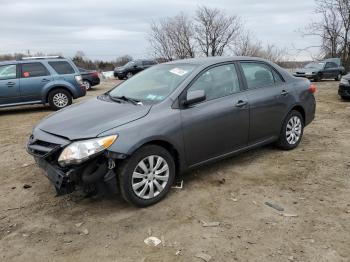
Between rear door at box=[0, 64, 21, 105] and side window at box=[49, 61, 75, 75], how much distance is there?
1.12m

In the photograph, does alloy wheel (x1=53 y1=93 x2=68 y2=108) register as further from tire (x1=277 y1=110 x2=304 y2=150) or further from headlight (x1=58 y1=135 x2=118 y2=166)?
headlight (x1=58 y1=135 x2=118 y2=166)

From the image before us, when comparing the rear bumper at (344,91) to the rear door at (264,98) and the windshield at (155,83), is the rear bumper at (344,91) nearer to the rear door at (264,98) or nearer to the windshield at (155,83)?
the rear door at (264,98)

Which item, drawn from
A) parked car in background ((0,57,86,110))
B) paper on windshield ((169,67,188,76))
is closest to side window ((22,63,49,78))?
parked car in background ((0,57,86,110))

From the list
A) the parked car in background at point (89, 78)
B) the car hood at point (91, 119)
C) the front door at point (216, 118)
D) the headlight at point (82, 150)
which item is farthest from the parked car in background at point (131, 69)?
the headlight at point (82, 150)

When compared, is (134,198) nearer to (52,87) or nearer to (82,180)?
(82,180)

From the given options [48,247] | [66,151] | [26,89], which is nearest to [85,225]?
[48,247]

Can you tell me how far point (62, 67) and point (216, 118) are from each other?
332 inches

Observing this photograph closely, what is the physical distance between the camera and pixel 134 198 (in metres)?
3.94

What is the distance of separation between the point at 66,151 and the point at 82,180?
Answer: 0.33 meters

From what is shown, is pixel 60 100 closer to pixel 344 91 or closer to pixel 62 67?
pixel 62 67

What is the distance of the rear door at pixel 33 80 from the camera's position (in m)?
11.2

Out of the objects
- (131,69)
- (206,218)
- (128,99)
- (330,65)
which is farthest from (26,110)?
(330,65)

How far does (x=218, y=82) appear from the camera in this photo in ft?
16.0

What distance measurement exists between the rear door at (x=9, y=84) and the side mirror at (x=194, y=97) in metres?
8.36
